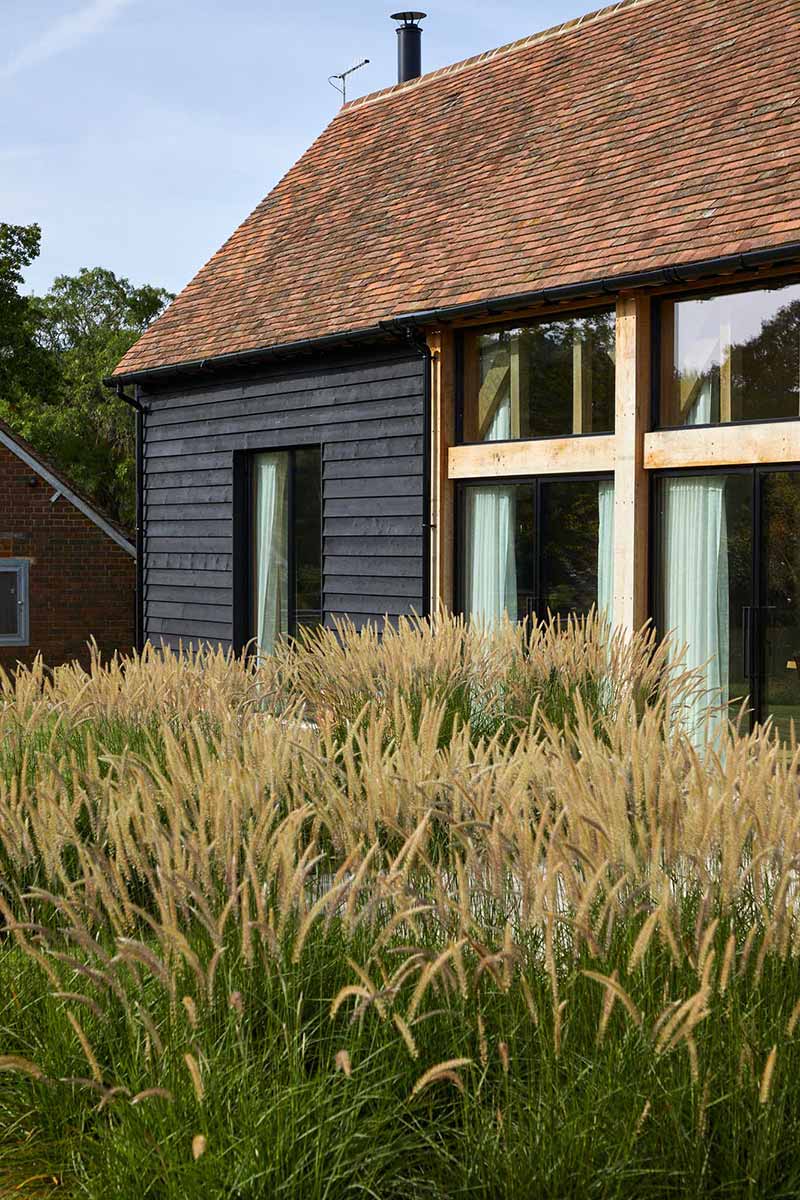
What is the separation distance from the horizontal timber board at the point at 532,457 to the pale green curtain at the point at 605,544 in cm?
A: 19

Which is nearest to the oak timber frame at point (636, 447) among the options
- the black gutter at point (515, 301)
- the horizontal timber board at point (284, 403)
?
the black gutter at point (515, 301)

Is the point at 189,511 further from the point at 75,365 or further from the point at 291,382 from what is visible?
the point at 75,365

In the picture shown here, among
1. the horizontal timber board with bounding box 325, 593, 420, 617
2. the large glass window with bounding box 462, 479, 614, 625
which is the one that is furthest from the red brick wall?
the large glass window with bounding box 462, 479, 614, 625

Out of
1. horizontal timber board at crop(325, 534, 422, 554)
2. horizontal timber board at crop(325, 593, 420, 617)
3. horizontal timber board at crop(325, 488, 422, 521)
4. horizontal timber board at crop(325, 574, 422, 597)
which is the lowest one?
horizontal timber board at crop(325, 593, 420, 617)

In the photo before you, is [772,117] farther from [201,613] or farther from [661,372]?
[201,613]

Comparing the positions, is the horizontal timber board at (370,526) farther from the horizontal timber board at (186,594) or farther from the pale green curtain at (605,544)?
the pale green curtain at (605,544)

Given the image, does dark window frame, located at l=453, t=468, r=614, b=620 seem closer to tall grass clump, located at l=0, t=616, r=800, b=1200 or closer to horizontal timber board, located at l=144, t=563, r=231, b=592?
horizontal timber board, located at l=144, t=563, r=231, b=592

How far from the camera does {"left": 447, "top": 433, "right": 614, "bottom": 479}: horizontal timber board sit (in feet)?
31.7

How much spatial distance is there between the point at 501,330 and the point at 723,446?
8.43ft

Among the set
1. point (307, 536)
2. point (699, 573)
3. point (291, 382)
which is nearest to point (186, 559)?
point (307, 536)

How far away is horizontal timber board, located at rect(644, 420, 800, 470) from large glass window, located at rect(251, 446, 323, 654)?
14.5 ft

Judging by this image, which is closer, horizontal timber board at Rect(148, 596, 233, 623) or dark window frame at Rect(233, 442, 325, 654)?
dark window frame at Rect(233, 442, 325, 654)

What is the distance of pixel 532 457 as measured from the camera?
10250 mm

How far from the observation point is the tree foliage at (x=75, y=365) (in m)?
32.2
